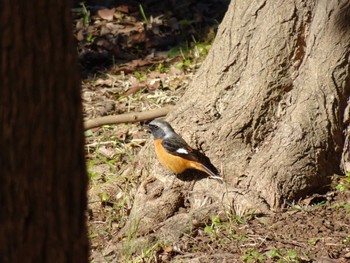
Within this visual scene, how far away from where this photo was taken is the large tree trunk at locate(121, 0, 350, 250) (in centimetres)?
594

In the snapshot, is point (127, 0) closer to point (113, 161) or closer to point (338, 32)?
point (113, 161)

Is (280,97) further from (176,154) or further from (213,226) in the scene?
(213,226)

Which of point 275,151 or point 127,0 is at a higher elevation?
point 127,0

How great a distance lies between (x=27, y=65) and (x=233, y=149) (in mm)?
3744

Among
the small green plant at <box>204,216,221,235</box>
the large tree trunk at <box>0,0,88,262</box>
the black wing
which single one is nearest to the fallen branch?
the black wing


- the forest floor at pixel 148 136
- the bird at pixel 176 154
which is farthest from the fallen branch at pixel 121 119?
the bird at pixel 176 154

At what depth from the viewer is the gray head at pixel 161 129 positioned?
6.30m

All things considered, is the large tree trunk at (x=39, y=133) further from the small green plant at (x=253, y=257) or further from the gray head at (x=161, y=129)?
the gray head at (x=161, y=129)

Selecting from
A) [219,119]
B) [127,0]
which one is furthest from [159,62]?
[219,119]

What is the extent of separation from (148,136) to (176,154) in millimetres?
1393

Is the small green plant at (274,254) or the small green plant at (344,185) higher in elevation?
the small green plant at (344,185)

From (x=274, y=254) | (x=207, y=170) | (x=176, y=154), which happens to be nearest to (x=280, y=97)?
(x=207, y=170)

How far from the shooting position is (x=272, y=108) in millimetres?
6121

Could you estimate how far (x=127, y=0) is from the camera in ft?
35.9
